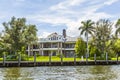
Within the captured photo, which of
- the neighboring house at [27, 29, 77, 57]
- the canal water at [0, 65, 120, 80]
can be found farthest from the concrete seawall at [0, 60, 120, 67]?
the neighboring house at [27, 29, 77, 57]

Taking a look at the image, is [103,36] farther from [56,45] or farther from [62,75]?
[62,75]

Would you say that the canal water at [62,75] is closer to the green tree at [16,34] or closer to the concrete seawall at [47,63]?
the concrete seawall at [47,63]

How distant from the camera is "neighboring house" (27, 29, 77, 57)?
5394 inches

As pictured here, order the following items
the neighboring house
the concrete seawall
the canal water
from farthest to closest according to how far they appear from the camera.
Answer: the neighboring house < the concrete seawall < the canal water

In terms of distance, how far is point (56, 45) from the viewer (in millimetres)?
137875

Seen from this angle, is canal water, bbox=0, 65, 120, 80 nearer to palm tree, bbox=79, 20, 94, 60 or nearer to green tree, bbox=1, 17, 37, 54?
green tree, bbox=1, 17, 37, 54

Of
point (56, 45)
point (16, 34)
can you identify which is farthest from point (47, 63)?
point (56, 45)

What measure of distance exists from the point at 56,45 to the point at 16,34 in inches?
2050

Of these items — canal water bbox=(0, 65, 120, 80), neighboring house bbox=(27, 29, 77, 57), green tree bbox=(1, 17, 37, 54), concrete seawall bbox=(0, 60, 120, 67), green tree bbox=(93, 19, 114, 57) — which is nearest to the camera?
canal water bbox=(0, 65, 120, 80)

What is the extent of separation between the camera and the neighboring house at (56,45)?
449 ft

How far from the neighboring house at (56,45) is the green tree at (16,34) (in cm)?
4633

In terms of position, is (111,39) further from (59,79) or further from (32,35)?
(59,79)

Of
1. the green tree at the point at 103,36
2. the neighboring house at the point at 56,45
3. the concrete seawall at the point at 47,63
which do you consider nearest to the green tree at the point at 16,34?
the concrete seawall at the point at 47,63

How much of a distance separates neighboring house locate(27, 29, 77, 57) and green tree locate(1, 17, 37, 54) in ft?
152
